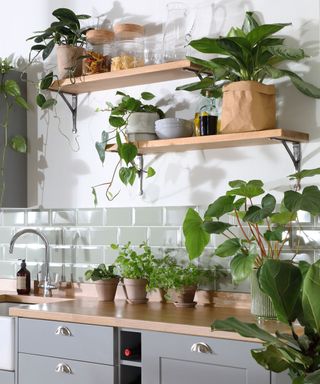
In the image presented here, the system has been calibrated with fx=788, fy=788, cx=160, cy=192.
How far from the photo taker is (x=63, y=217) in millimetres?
4719

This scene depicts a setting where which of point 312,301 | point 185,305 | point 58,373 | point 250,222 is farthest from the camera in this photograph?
point 185,305

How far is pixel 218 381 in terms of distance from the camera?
10.7 feet

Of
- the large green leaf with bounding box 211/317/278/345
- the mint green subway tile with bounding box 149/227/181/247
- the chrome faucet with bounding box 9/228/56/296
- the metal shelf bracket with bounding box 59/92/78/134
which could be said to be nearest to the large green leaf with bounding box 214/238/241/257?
the mint green subway tile with bounding box 149/227/181/247

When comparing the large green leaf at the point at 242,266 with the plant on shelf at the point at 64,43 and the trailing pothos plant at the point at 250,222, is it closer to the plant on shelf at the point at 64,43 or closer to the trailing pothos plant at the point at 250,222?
the trailing pothos plant at the point at 250,222

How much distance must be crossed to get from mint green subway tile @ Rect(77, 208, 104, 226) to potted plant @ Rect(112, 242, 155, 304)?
17.0 inches

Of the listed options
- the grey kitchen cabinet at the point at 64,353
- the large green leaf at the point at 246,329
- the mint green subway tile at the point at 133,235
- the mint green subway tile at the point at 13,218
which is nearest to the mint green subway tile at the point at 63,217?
the mint green subway tile at the point at 13,218

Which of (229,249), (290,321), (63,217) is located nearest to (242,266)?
(229,249)

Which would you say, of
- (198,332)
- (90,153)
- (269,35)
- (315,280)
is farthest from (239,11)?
(315,280)

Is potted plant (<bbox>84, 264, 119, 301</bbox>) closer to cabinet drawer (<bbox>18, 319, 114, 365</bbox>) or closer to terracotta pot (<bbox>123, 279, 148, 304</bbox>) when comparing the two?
terracotta pot (<bbox>123, 279, 148, 304</bbox>)

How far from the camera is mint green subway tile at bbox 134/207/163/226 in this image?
4.30m

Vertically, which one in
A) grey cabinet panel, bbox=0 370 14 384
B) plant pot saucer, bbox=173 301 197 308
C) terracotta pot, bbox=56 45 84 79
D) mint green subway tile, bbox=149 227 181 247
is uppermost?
terracotta pot, bbox=56 45 84 79

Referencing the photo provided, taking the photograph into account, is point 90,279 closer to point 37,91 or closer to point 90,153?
point 90,153

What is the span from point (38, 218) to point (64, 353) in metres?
1.28

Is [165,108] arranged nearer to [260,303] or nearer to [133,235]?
[133,235]
